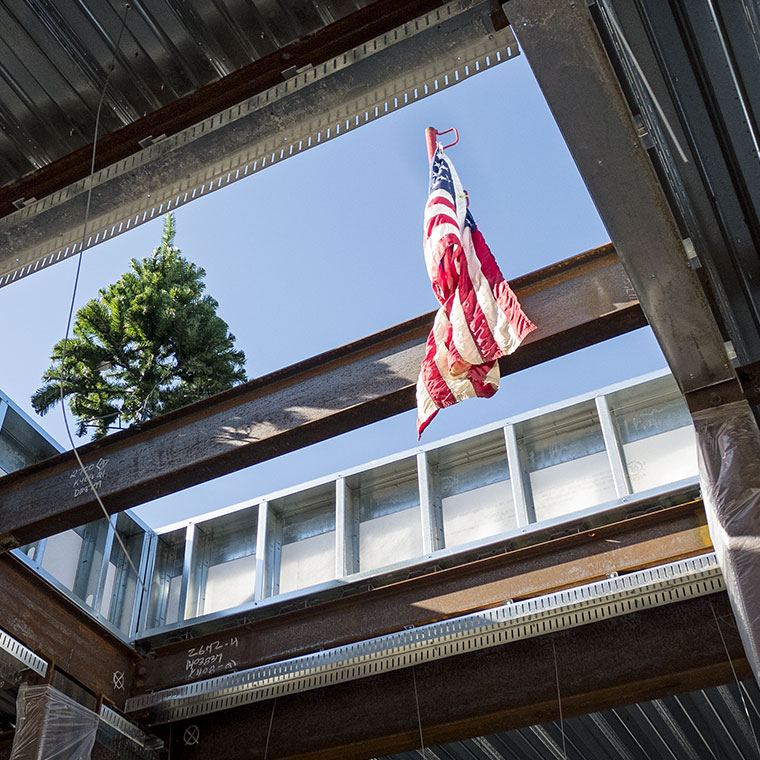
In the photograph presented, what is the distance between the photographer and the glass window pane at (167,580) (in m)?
10.6

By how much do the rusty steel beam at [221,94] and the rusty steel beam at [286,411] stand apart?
293 cm

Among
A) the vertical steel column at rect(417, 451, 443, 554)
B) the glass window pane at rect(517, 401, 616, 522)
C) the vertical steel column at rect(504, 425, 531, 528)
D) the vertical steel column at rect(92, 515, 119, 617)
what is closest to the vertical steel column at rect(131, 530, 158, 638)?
the vertical steel column at rect(92, 515, 119, 617)

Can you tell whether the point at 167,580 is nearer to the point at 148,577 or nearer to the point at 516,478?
the point at 148,577

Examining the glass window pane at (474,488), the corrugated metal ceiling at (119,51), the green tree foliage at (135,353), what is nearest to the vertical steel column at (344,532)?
the glass window pane at (474,488)

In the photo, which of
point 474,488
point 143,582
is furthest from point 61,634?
point 474,488

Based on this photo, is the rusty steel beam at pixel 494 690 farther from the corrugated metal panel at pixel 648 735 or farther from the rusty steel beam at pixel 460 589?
the corrugated metal panel at pixel 648 735

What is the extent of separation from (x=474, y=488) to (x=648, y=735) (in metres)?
3.18

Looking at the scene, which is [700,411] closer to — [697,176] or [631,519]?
[697,176]

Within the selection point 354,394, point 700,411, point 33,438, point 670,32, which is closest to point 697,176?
point 670,32

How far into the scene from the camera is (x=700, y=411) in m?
6.20

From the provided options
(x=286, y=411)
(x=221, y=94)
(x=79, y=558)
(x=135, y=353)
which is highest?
(x=135, y=353)

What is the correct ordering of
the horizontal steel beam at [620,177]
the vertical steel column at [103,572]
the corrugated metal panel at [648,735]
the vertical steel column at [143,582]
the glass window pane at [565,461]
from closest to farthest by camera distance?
the horizontal steel beam at [620,177] → the corrugated metal panel at [648,735] → the glass window pane at [565,461] → the vertical steel column at [103,572] → the vertical steel column at [143,582]

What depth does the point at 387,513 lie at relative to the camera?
33.9ft

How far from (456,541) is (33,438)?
14.8 ft
